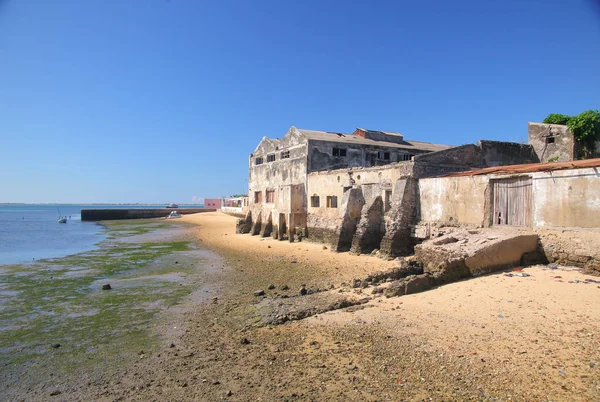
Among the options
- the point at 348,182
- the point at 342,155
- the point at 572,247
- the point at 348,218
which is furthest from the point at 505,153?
the point at 572,247

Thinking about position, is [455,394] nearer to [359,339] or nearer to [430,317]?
[359,339]

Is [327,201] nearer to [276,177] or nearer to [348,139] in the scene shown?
[348,139]

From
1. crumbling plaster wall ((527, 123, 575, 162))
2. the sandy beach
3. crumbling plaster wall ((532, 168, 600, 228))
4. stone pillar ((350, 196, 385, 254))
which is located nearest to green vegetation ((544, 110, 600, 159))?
crumbling plaster wall ((527, 123, 575, 162))

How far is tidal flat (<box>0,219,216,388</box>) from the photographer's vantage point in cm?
770

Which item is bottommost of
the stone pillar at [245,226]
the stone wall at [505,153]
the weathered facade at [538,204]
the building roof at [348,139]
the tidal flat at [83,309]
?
the tidal flat at [83,309]

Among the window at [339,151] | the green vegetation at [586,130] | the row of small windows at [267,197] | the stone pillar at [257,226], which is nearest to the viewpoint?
the green vegetation at [586,130]

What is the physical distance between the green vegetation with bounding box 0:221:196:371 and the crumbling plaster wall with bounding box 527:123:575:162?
22.2 m

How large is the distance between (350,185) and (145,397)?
1772cm

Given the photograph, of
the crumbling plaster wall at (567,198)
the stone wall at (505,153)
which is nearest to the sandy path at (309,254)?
the crumbling plaster wall at (567,198)

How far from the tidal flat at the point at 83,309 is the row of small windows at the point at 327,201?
326 inches

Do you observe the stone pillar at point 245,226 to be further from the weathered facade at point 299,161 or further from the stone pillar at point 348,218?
the stone pillar at point 348,218

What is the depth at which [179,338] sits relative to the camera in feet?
28.3

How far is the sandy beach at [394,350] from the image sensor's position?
578 cm

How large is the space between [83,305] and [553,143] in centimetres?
2638
